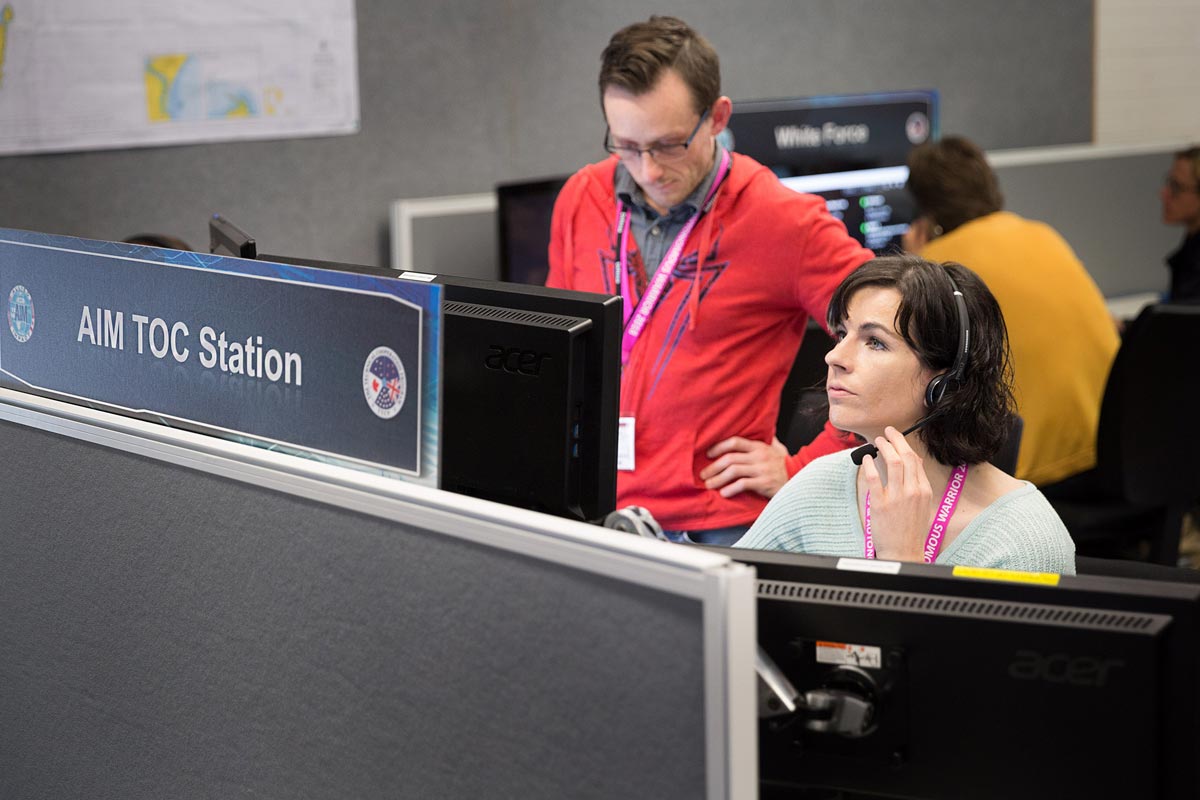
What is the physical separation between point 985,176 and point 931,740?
2.35 metres

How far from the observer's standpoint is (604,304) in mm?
1147

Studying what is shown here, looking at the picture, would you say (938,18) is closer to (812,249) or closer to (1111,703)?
(812,249)

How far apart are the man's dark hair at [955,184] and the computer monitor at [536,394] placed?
212 centimetres

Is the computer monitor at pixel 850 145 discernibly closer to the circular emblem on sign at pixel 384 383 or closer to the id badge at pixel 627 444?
the id badge at pixel 627 444

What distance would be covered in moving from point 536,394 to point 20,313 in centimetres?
57

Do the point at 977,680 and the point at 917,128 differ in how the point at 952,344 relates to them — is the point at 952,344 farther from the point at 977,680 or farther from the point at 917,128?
the point at 917,128

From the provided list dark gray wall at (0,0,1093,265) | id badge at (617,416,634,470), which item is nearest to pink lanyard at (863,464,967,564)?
id badge at (617,416,634,470)

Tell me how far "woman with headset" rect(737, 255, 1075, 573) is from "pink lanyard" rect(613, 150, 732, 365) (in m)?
0.34

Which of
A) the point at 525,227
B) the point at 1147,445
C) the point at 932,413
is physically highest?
the point at 525,227

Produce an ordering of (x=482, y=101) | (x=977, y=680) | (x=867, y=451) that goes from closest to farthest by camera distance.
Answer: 1. (x=977, y=680)
2. (x=867, y=451)
3. (x=482, y=101)

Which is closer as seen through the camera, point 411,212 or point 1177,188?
point 411,212

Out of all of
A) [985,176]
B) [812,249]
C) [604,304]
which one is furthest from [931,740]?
[985,176]

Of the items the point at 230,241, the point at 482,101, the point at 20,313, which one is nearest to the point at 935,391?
the point at 230,241

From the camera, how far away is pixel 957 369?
4.68 ft
